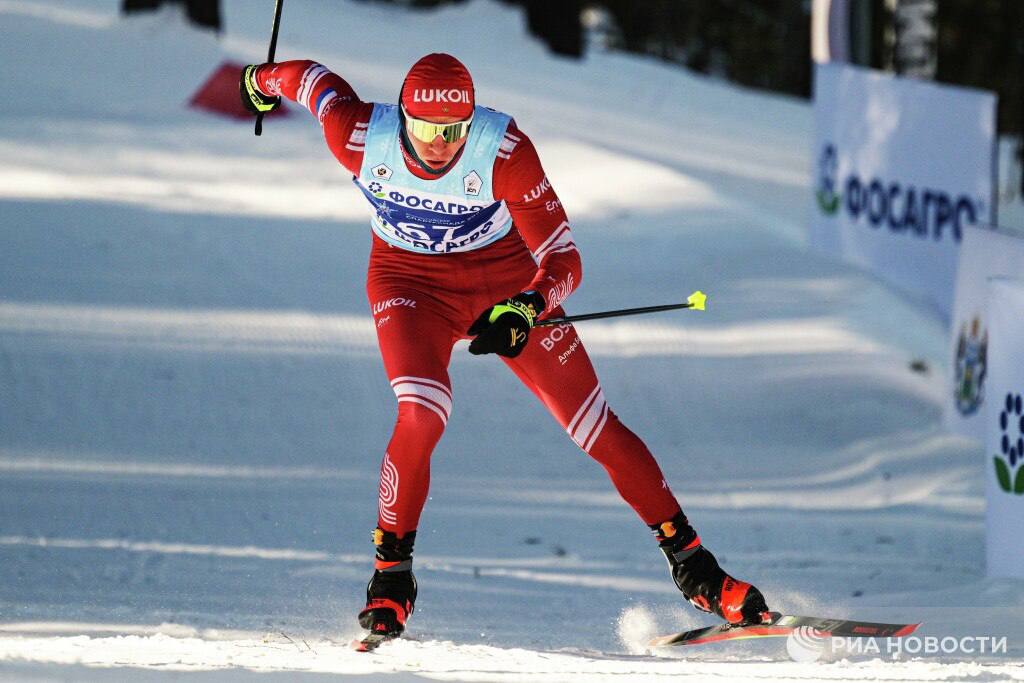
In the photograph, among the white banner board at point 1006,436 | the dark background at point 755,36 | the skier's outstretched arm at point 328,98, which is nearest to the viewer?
the skier's outstretched arm at point 328,98

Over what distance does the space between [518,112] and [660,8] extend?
13.3 meters

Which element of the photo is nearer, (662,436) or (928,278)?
(662,436)

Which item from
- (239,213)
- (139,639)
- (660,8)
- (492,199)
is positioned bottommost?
(660,8)

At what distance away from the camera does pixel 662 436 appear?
353 inches

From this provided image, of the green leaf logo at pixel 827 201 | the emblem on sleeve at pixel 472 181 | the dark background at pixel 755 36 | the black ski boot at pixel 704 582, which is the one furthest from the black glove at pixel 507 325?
the dark background at pixel 755 36

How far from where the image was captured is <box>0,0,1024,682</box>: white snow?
18.4 ft

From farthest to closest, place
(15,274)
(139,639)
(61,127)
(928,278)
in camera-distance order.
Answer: (61,127)
(928,278)
(15,274)
(139,639)

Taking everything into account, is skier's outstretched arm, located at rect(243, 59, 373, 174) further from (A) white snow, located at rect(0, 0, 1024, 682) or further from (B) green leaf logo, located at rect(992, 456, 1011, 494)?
(B) green leaf logo, located at rect(992, 456, 1011, 494)

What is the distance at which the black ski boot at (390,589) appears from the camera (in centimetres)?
489

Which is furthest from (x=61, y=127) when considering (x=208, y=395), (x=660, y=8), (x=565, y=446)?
(x=660, y=8)

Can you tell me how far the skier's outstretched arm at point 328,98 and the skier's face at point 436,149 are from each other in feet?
0.72

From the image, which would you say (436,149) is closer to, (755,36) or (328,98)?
(328,98)

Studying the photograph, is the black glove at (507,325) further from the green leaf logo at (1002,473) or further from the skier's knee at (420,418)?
the green leaf logo at (1002,473)

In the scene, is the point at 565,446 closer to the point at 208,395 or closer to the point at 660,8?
the point at 208,395
